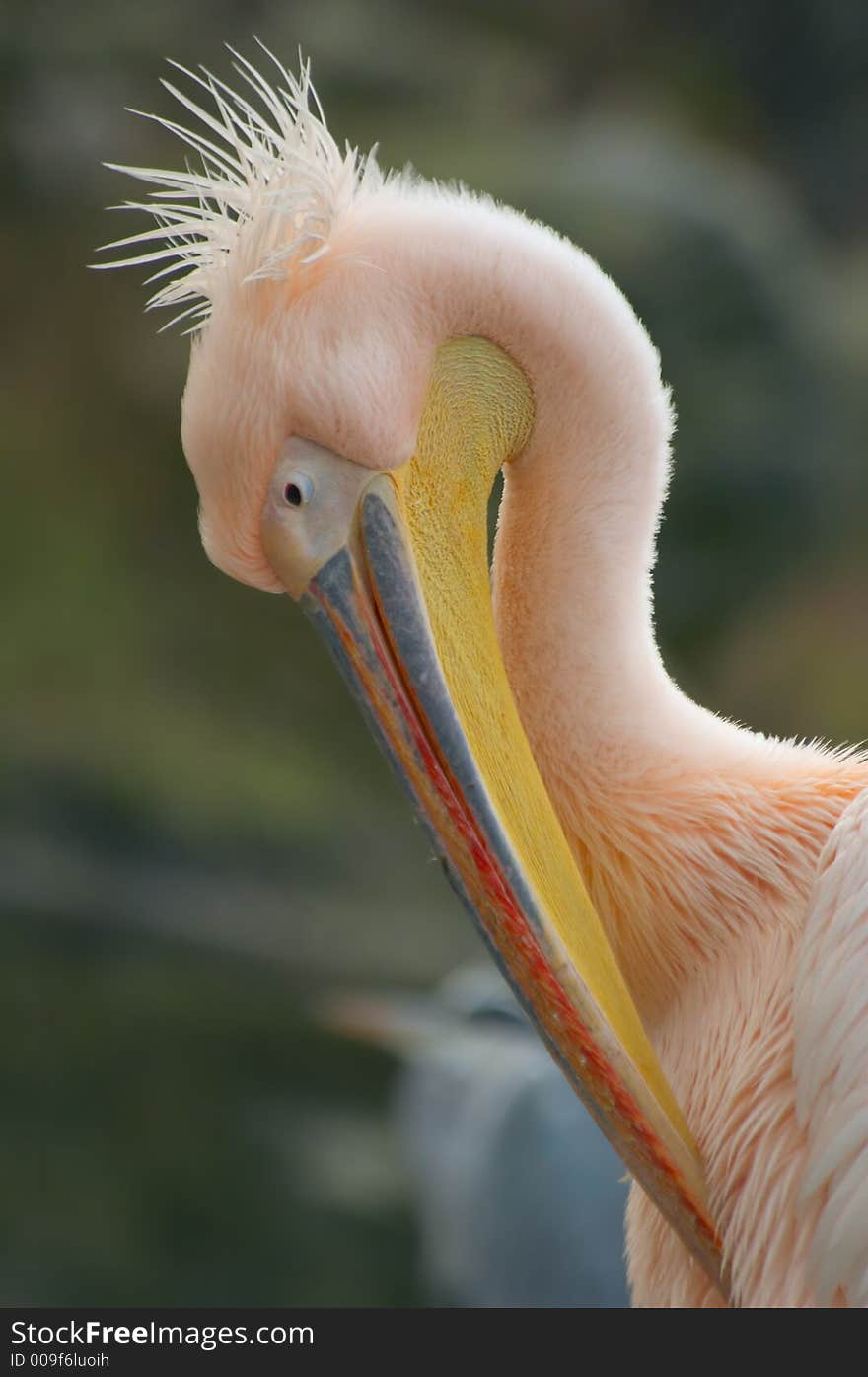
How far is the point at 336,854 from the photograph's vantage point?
4785 millimetres

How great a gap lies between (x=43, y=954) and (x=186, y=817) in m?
0.58

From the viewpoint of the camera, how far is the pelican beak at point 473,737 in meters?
1.26

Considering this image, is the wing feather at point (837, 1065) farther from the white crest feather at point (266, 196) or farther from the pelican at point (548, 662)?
the white crest feather at point (266, 196)

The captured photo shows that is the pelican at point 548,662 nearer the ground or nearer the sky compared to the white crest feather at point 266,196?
nearer the ground

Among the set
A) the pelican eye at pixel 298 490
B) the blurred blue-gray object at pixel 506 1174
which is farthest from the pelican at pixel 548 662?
the blurred blue-gray object at pixel 506 1174

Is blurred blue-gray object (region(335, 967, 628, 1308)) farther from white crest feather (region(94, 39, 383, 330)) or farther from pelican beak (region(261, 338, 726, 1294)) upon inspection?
white crest feather (region(94, 39, 383, 330))

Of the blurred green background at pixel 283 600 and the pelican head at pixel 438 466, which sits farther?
the blurred green background at pixel 283 600

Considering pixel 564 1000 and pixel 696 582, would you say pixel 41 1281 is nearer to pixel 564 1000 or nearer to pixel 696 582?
pixel 564 1000

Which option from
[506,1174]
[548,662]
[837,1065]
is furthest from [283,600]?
[837,1065]

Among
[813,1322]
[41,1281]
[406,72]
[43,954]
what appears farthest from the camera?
[406,72]

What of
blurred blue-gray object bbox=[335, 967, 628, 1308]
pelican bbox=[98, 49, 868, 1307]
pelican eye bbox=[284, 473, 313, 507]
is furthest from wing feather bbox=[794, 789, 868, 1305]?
blurred blue-gray object bbox=[335, 967, 628, 1308]

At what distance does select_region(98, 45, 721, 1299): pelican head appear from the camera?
126cm

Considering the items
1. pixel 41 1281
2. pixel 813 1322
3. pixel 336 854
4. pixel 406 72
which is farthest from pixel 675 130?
pixel 813 1322

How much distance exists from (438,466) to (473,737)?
0.77 ft
